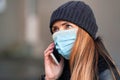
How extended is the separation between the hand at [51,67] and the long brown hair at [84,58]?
0.31 meters

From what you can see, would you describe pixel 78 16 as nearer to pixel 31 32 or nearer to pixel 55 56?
pixel 55 56

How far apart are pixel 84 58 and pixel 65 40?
21 centimetres

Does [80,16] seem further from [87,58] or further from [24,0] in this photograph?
[24,0]

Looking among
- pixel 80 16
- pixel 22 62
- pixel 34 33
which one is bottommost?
pixel 22 62

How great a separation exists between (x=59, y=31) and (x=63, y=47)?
11cm

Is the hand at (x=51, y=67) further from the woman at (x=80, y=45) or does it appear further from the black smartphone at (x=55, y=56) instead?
the woman at (x=80, y=45)

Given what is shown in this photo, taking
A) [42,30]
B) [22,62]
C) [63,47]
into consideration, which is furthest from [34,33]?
[63,47]

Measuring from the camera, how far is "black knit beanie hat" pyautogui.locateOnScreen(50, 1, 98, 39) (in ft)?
8.06

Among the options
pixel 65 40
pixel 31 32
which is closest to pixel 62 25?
pixel 65 40

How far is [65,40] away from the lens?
255 centimetres

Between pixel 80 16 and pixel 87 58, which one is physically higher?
pixel 80 16

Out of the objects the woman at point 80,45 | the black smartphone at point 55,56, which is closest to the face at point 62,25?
the woman at point 80,45

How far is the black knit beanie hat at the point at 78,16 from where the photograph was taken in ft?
8.06

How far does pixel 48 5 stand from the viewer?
13.9ft
